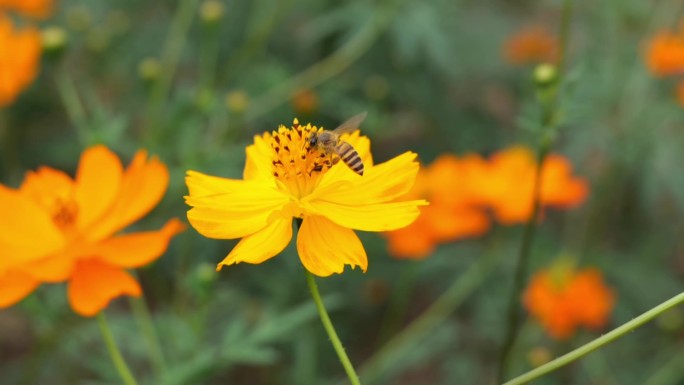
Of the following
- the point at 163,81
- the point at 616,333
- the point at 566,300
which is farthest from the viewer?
the point at 163,81

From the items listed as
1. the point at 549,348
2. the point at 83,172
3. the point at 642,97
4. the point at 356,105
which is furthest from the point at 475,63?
the point at 83,172

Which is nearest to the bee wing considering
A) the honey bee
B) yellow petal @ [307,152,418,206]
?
the honey bee

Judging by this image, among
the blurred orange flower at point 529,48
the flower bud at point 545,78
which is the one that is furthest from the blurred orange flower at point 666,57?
the flower bud at point 545,78

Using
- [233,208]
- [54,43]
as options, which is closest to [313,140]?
Result: [233,208]

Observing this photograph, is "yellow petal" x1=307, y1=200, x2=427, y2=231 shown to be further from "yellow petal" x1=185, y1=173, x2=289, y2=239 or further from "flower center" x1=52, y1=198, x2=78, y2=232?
"flower center" x1=52, y1=198, x2=78, y2=232

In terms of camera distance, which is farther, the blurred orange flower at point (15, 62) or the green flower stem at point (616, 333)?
the blurred orange flower at point (15, 62)

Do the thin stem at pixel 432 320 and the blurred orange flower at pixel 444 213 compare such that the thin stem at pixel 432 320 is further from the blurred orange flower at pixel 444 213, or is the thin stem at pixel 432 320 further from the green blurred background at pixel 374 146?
the blurred orange flower at pixel 444 213

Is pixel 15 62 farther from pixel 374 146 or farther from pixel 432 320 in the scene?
pixel 374 146
